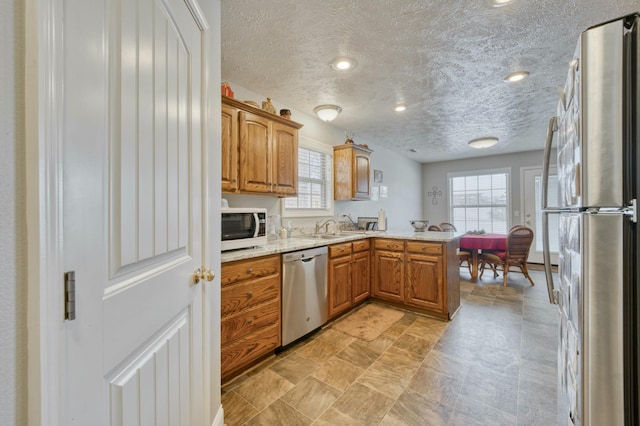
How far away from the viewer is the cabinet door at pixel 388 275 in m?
3.30

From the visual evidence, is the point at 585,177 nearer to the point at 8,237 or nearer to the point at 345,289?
the point at 8,237

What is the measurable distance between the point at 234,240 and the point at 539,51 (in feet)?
9.63

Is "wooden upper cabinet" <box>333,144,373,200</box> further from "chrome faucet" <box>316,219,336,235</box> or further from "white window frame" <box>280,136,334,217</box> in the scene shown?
"chrome faucet" <box>316,219,336,235</box>

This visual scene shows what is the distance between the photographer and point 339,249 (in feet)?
9.81

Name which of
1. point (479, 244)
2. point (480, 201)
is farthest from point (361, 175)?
point (480, 201)

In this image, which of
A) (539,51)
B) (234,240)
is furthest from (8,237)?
(539,51)

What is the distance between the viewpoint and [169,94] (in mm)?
915

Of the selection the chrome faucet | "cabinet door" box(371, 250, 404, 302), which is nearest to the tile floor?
"cabinet door" box(371, 250, 404, 302)

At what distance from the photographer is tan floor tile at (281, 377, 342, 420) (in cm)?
167

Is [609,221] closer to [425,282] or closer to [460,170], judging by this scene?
[425,282]

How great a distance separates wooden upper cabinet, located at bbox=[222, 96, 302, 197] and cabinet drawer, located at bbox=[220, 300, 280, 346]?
1.00m

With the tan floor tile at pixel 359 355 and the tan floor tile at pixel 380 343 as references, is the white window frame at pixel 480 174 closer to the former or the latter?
the tan floor tile at pixel 380 343

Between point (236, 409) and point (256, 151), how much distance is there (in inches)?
76.7

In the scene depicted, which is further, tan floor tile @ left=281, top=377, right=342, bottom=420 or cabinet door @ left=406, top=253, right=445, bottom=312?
cabinet door @ left=406, top=253, right=445, bottom=312
